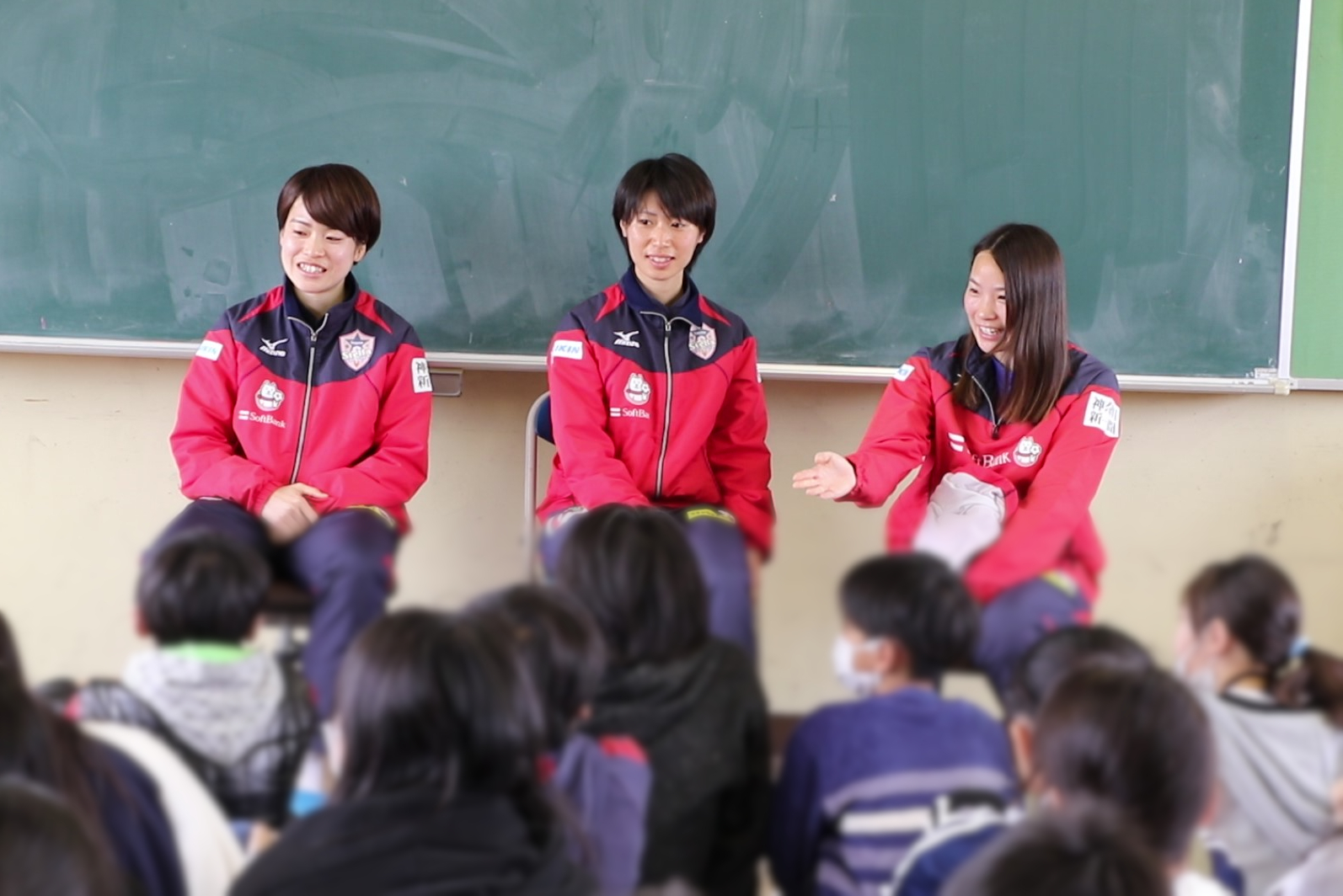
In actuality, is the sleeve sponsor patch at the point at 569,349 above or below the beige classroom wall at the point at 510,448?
above

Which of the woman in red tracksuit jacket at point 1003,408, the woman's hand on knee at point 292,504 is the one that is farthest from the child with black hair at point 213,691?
the woman in red tracksuit jacket at point 1003,408

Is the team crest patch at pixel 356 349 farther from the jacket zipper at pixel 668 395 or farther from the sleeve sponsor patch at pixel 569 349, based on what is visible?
the jacket zipper at pixel 668 395

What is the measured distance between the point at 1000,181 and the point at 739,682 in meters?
1.80

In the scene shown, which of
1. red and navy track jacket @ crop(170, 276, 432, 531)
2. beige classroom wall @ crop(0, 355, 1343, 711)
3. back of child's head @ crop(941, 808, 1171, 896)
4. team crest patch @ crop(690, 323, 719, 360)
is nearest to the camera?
back of child's head @ crop(941, 808, 1171, 896)

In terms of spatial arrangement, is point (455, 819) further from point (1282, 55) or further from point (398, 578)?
point (1282, 55)

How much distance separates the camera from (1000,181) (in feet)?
Answer: 8.82

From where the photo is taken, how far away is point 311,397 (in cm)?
249

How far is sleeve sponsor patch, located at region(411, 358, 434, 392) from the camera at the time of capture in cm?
252

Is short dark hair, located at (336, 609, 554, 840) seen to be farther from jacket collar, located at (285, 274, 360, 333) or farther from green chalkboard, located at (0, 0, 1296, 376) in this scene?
green chalkboard, located at (0, 0, 1296, 376)

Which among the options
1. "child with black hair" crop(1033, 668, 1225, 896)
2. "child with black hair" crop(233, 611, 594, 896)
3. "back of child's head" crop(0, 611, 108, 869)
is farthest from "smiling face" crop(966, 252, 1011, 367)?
"back of child's head" crop(0, 611, 108, 869)

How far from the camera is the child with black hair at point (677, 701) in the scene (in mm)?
1154

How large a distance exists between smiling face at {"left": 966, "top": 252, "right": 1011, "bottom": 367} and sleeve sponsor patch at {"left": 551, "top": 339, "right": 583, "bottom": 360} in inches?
28.4

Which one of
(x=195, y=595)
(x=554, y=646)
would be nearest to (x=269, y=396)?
(x=195, y=595)

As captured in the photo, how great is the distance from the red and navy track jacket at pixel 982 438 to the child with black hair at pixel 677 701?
3.51 ft
